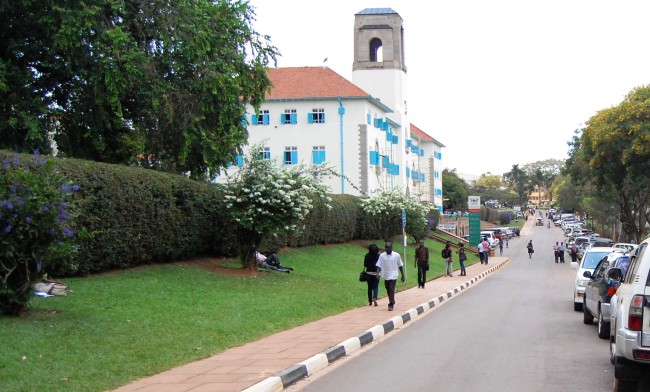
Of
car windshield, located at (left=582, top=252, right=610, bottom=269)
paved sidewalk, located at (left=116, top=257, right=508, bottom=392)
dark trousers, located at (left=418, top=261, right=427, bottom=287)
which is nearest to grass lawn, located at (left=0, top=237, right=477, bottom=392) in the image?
paved sidewalk, located at (left=116, top=257, right=508, bottom=392)

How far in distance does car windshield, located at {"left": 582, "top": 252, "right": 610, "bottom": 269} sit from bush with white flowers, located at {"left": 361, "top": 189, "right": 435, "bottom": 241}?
26.9 m

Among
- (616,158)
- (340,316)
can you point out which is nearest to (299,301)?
(340,316)

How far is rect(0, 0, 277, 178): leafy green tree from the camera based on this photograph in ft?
75.3

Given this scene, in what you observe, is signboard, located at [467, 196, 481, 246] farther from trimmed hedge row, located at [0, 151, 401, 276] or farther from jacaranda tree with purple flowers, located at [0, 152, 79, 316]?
jacaranda tree with purple flowers, located at [0, 152, 79, 316]

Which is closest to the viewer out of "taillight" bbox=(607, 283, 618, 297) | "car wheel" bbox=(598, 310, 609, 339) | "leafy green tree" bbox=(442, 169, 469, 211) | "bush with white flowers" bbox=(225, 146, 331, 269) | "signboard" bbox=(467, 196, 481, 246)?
"taillight" bbox=(607, 283, 618, 297)

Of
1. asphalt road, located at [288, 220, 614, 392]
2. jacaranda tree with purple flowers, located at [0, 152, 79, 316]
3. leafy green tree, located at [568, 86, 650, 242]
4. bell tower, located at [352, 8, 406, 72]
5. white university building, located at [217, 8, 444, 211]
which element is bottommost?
asphalt road, located at [288, 220, 614, 392]

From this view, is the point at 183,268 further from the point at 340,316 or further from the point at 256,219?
the point at 340,316

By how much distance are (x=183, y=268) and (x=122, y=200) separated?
364 cm

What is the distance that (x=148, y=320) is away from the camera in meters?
13.7

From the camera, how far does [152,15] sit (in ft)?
82.1

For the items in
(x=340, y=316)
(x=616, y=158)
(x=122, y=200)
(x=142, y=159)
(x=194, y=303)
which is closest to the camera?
(x=194, y=303)

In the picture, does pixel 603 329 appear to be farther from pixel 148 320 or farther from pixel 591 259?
pixel 148 320

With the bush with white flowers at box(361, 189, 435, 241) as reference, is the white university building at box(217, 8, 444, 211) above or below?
above

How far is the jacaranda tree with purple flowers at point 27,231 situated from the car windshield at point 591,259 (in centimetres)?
1482
